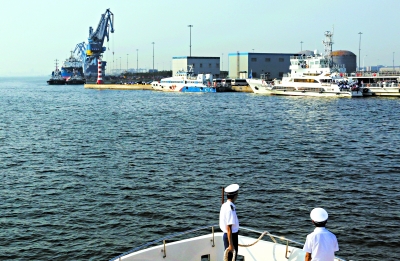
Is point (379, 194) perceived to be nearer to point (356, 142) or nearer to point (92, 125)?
point (356, 142)

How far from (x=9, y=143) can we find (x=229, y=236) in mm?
29970

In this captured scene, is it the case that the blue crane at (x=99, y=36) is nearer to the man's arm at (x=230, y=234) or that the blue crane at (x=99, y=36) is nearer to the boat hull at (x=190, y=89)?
the boat hull at (x=190, y=89)

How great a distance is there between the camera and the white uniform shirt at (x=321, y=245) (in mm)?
7516

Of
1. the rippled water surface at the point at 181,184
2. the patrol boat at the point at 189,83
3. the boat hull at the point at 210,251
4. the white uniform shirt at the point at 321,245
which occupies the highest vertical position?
the patrol boat at the point at 189,83

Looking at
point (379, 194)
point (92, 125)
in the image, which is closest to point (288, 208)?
point (379, 194)

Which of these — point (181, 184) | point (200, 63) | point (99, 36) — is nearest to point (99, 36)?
point (99, 36)

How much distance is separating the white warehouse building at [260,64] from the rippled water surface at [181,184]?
280 ft

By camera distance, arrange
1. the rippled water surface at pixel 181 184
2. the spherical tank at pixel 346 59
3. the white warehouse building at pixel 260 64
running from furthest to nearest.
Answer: the spherical tank at pixel 346 59
the white warehouse building at pixel 260 64
the rippled water surface at pixel 181 184

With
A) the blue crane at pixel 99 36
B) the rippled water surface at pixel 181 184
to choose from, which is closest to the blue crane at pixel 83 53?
the blue crane at pixel 99 36

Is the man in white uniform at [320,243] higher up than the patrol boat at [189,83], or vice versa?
the patrol boat at [189,83]

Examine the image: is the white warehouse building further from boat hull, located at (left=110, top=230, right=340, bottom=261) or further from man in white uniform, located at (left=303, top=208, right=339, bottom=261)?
man in white uniform, located at (left=303, top=208, right=339, bottom=261)

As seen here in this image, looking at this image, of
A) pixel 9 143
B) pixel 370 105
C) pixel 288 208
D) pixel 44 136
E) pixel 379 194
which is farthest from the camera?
pixel 370 105

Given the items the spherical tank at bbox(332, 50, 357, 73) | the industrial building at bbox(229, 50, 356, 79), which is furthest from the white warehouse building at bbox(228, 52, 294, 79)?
the spherical tank at bbox(332, 50, 357, 73)

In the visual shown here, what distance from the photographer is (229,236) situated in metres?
8.95
